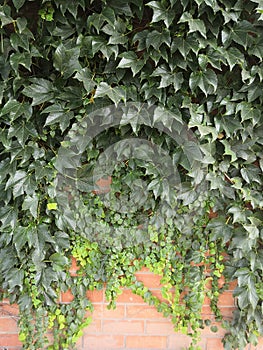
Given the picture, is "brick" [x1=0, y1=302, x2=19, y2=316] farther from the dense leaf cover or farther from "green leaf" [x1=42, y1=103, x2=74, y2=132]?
"green leaf" [x1=42, y1=103, x2=74, y2=132]

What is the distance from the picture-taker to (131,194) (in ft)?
6.27

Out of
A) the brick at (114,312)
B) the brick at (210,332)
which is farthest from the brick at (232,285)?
the brick at (114,312)

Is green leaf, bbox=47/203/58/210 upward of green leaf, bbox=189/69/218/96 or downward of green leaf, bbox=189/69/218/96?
downward

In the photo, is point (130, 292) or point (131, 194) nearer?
point (131, 194)

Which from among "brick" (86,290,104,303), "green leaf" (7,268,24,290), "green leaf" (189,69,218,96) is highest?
"green leaf" (189,69,218,96)

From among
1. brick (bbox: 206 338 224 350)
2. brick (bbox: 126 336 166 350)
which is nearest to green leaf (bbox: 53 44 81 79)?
brick (bbox: 126 336 166 350)

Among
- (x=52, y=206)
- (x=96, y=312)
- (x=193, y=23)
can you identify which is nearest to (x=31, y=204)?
(x=52, y=206)

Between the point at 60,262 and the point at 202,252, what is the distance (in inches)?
27.5

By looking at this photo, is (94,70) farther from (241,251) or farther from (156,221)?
(241,251)

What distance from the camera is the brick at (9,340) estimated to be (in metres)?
2.10

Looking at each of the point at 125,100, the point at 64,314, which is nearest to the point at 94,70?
the point at 125,100

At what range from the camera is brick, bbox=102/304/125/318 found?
209 cm

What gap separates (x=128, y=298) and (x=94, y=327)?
243mm

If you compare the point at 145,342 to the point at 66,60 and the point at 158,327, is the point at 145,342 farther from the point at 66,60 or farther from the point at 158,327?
the point at 66,60
